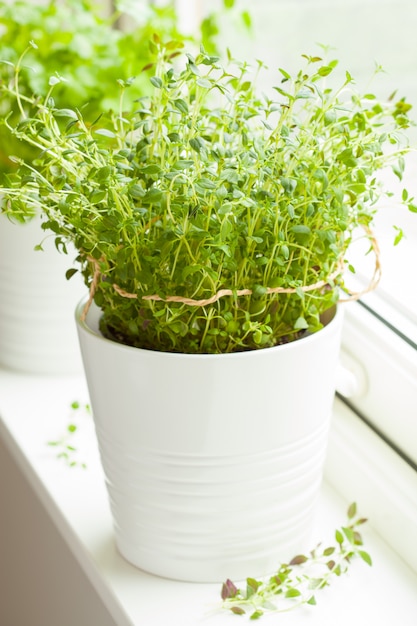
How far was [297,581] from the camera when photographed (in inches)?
28.4

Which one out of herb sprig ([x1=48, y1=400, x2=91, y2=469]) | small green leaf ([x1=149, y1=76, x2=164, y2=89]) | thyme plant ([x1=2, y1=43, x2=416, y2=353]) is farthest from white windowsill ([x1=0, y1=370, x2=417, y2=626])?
small green leaf ([x1=149, y1=76, x2=164, y2=89])

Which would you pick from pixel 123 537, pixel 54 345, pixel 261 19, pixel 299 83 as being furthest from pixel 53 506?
pixel 261 19

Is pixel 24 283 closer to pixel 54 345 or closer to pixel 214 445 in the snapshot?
pixel 54 345

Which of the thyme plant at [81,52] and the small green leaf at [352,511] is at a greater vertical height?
the thyme plant at [81,52]

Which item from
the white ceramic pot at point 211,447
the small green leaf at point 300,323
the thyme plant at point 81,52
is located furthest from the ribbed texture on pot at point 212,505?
the thyme plant at point 81,52

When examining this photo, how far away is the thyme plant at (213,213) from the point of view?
56cm

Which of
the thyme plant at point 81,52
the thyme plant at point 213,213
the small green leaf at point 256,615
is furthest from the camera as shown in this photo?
the thyme plant at point 81,52

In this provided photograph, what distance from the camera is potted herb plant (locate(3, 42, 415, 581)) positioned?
569 mm

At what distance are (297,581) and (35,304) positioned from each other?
0.47 meters

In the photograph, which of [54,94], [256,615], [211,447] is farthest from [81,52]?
[256,615]

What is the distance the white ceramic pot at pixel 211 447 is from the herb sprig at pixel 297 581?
2 cm

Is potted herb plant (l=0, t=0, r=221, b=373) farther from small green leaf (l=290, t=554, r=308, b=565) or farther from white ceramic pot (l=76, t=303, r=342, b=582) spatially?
small green leaf (l=290, t=554, r=308, b=565)

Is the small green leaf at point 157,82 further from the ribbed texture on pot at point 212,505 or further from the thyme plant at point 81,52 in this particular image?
the thyme plant at point 81,52

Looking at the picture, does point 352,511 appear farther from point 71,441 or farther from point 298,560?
point 71,441
